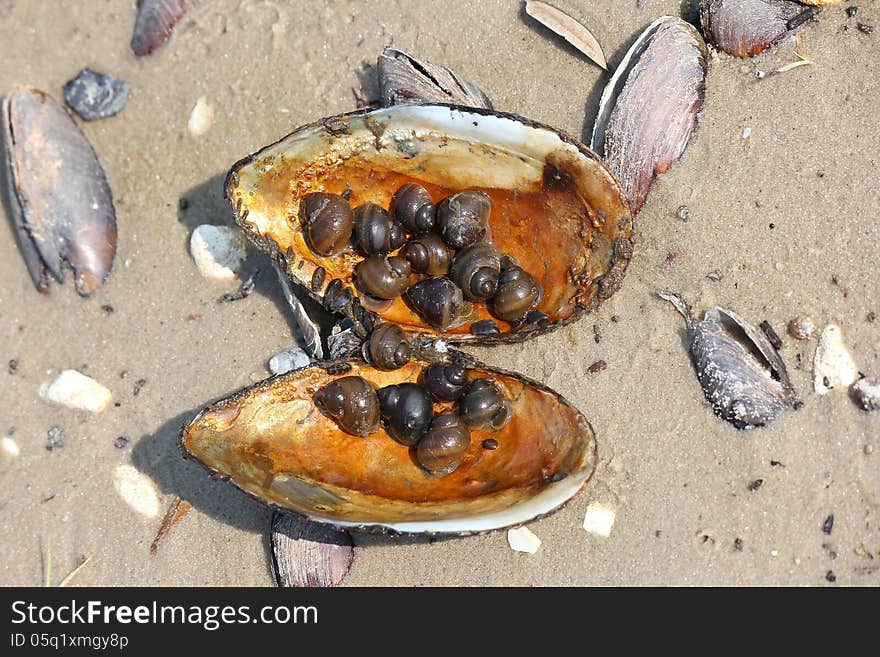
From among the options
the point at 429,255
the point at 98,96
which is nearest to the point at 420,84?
the point at 429,255

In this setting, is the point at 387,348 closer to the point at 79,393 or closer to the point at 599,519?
the point at 599,519

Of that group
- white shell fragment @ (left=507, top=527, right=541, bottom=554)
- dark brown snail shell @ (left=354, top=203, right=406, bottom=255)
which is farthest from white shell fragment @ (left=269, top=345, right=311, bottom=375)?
white shell fragment @ (left=507, top=527, right=541, bottom=554)

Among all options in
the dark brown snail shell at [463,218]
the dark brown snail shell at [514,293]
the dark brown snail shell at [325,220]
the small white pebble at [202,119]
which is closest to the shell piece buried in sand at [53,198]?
the small white pebble at [202,119]

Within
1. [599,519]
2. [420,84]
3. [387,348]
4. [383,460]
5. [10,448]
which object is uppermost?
[420,84]

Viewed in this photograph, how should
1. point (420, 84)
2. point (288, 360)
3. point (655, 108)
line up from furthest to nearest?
point (288, 360) → point (420, 84) → point (655, 108)

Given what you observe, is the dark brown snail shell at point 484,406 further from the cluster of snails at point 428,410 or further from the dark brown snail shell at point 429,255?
the dark brown snail shell at point 429,255

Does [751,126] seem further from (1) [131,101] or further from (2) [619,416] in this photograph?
(1) [131,101]

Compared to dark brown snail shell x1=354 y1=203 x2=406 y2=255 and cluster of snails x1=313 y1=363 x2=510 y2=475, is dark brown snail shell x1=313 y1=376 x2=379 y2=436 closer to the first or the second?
cluster of snails x1=313 y1=363 x2=510 y2=475
